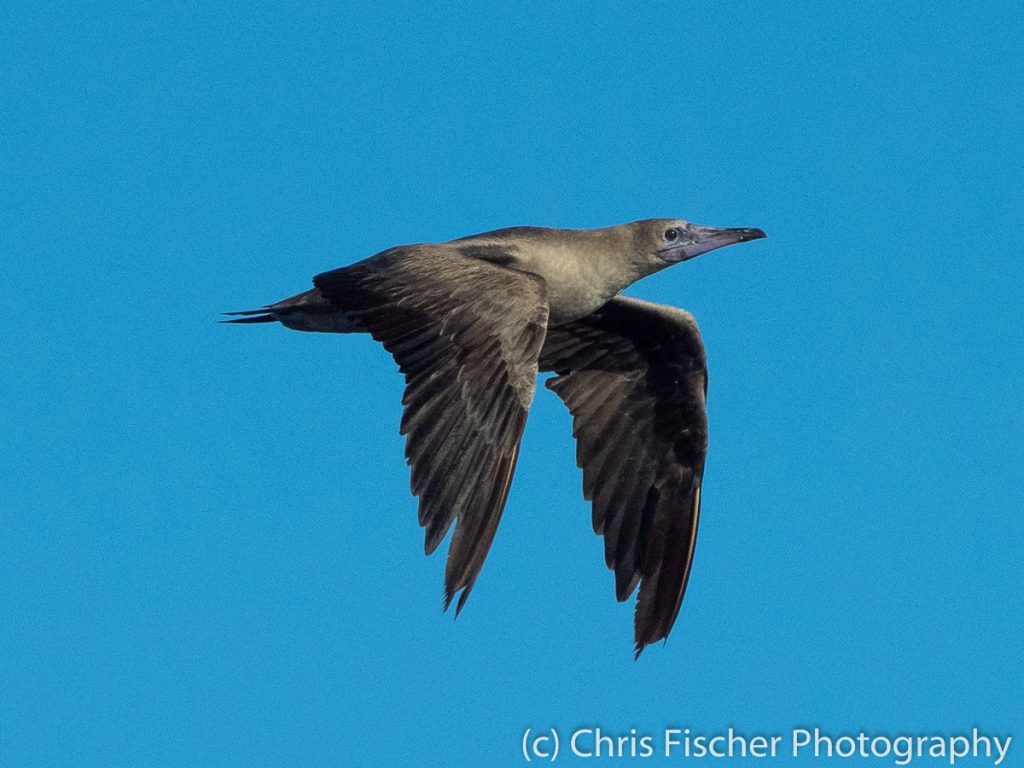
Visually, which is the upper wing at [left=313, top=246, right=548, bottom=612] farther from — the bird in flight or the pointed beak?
the pointed beak

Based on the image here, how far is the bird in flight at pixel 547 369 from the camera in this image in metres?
9.93

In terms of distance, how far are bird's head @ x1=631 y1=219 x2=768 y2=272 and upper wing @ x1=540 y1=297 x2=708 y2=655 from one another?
0.72 metres

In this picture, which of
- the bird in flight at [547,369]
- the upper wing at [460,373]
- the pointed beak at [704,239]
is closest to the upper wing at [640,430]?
the bird in flight at [547,369]

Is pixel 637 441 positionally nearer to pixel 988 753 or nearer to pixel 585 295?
pixel 585 295

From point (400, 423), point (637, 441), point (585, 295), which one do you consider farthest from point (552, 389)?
point (400, 423)

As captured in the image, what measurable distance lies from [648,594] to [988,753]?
299cm

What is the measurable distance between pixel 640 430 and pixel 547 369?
0.99 metres

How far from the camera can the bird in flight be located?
391 inches

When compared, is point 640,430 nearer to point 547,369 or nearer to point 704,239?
point 547,369

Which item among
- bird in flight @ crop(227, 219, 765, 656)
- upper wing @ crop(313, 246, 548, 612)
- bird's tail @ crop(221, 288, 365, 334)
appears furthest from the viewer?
bird's tail @ crop(221, 288, 365, 334)

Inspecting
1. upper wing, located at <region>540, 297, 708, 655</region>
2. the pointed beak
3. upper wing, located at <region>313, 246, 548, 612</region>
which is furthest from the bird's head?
upper wing, located at <region>313, 246, 548, 612</region>

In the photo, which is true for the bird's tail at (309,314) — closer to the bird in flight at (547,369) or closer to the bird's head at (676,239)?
the bird in flight at (547,369)

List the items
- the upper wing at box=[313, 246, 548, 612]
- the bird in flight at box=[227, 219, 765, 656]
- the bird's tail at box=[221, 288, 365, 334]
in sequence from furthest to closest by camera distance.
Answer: the bird's tail at box=[221, 288, 365, 334] → the bird in flight at box=[227, 219, 765, 656] → the upper wing at box=[313, 246, 548, 612]

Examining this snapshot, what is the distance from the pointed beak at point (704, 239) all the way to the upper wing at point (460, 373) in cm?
231
